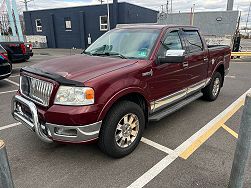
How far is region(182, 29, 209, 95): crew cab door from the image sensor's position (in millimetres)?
4285

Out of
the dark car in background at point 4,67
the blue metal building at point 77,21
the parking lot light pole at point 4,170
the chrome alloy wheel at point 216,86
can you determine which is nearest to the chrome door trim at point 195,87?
the chrome alloy wheel at point 216,86

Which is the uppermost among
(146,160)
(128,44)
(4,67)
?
(128,44)

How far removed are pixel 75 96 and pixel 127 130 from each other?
95cm

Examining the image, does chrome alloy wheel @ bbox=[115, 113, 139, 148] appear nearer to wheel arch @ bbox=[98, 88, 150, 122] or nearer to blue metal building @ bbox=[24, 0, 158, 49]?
wheel arch @ bbox=[98, 88, 150, 122]

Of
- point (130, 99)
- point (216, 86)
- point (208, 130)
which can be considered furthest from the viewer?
point (216, 86)

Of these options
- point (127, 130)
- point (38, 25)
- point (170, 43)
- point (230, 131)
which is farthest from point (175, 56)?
point (38, 25)

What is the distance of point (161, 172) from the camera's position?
111 inches

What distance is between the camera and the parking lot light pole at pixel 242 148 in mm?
2002

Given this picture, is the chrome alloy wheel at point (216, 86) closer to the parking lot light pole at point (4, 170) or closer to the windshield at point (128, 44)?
the windshield at point (128, 44)

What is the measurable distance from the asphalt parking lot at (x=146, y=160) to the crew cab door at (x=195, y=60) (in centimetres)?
78

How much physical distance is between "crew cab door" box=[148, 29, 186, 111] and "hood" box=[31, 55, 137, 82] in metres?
0.47

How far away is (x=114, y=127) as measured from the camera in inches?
112

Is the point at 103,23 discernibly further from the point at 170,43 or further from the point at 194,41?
the point at 170,43

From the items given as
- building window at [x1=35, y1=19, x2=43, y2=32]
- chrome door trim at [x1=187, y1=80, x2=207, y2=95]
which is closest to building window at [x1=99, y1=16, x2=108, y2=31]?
building window at [x1=35, y1=19, x2=43, y2=32]
